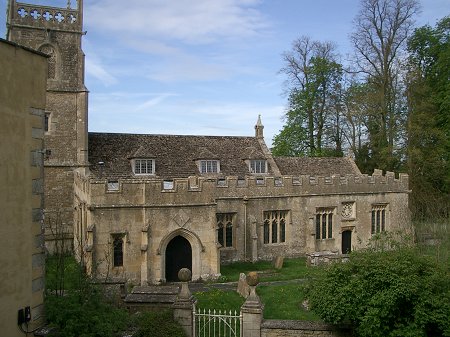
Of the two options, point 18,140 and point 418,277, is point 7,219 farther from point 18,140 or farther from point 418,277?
point 418,277

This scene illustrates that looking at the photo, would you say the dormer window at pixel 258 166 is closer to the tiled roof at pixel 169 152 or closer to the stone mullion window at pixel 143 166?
the tiled roof at pixel 169 152

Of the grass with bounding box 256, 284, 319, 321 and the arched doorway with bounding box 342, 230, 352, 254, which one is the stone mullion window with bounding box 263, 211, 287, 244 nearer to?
the arched doorway with bounding box 342, 230, 352, 254

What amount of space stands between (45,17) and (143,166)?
1017cm

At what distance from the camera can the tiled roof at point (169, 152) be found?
1070 inches

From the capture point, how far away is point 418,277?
11.7m

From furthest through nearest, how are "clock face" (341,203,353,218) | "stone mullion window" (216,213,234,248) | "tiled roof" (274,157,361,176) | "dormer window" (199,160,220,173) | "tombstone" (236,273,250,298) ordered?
"tiled roof" (274,157,361,176)
"clock face" (341,203,353,218)
"dormer window" (199,160,220,173)
"stone mullion window" (216,213,234,248)
"tombstone" (236,273,250,298)

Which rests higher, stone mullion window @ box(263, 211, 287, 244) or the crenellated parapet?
the crenellated parapet

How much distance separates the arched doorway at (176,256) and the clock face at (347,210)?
11483mm

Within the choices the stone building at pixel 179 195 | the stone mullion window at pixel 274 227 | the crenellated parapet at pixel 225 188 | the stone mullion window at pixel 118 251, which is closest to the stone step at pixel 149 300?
the stone building at pixel 179 195

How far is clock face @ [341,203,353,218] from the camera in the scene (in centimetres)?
2914

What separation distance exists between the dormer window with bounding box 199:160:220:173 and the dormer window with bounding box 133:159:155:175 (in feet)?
9.53

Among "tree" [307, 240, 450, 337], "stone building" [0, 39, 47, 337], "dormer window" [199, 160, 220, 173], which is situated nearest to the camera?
"stone building" [0, 39, 47, 337]

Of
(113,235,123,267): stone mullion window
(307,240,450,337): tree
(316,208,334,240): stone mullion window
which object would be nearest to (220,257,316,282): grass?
(316,208,334,240): stone mullion window

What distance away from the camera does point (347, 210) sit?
29281mm
